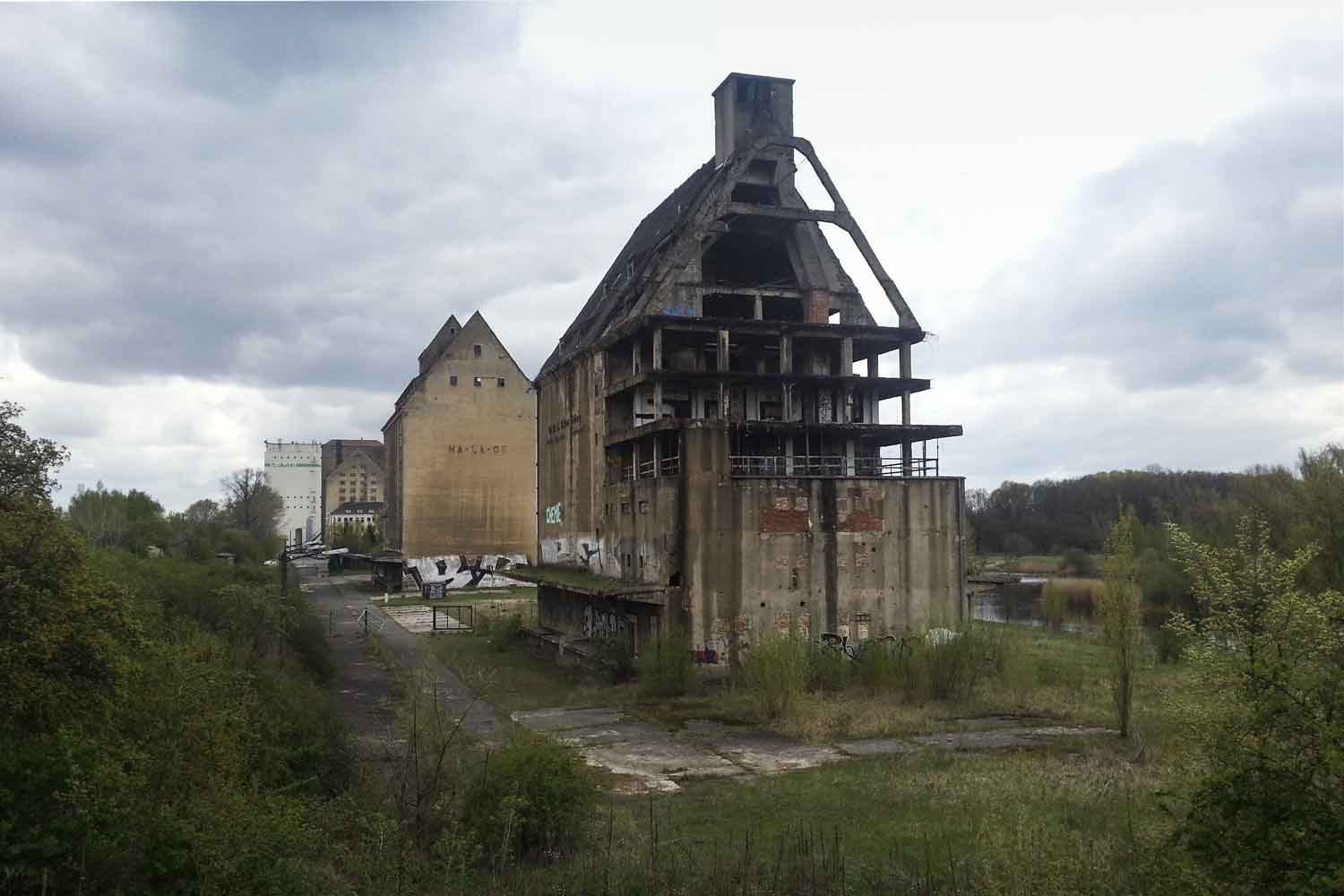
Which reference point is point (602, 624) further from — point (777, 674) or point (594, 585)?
point (777, 674)

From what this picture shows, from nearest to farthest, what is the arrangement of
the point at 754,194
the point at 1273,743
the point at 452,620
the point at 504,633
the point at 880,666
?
1. the point at 1273,743
2. the point at 880,666
3. the point at 754,194
4. the point at 504,633
5. the point at 452,620

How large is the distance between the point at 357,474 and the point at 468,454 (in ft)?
341

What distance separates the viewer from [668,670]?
2473 centimetres

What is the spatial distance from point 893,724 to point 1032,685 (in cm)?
588

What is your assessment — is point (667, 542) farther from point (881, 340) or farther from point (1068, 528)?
point (1068, 528)

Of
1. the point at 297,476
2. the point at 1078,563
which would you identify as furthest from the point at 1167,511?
the point at 297,476

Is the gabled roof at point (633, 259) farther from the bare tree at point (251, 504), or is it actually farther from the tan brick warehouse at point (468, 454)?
the bare tree at point (251, 504)

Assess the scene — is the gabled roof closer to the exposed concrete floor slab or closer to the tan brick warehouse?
the exposed concrete floor slab

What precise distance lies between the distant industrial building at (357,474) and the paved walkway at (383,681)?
107349 mm

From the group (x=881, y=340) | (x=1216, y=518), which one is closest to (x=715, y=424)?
(x=881, y=340)

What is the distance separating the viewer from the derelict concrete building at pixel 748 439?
1043 inches

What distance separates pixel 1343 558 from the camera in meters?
34.4

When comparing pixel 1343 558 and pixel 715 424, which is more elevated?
pixel 715 424

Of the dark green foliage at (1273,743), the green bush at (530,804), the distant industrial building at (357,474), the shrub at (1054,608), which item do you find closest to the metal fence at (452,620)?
the shrub at (1054,608)
